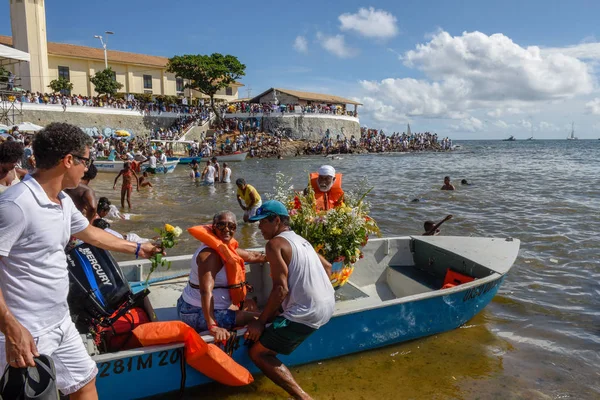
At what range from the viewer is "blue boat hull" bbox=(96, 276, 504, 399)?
398cm

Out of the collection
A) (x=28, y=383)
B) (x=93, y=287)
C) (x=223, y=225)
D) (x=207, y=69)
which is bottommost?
(x=28, y=383)

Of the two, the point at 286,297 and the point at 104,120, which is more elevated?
the point at 104,120

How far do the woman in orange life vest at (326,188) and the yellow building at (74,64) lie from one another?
4232 centimetres

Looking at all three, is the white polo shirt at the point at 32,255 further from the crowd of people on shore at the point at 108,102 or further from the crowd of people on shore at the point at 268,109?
the crowd of people on shore at the point at 268,109

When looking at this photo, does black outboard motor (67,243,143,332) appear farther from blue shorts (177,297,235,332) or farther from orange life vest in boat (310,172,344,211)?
orange life vest in boat (310,172,344,211)

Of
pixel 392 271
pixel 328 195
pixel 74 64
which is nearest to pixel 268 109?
pixel 74 64

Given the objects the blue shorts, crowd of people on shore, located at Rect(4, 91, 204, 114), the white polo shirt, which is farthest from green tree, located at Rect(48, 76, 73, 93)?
the white polo shirt

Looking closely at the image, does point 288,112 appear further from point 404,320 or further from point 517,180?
point 404,320

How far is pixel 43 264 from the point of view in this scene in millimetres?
2506

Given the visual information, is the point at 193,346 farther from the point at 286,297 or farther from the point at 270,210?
the point at 270,210

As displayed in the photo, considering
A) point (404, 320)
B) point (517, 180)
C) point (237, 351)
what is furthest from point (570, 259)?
point (517, 180)

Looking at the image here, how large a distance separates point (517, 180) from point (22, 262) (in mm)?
28423

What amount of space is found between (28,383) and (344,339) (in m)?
3.38

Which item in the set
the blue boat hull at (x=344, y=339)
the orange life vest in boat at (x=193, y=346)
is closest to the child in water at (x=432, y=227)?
the blue boat hull at (x=344, y=339)
